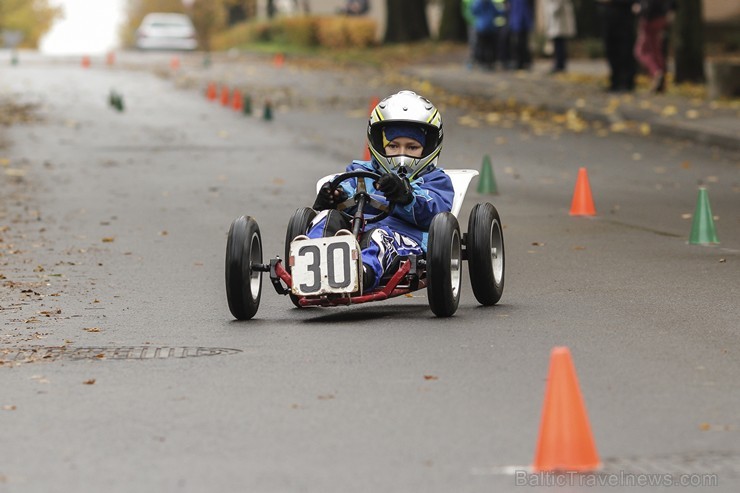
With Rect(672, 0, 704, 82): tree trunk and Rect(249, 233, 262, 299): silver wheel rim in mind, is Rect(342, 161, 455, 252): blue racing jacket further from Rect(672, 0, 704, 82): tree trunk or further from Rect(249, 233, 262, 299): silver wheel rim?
Rect(672, 0, 704, 82): tree trunk

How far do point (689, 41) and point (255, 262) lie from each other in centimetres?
2051

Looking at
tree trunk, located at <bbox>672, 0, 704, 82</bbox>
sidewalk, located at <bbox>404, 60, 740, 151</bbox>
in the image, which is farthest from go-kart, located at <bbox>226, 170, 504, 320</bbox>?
tree trunk, located at <bbox>672, 0, 704, 82</bbox>

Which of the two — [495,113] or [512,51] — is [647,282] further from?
[512,51]

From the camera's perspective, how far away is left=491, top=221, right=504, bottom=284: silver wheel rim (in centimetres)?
1009

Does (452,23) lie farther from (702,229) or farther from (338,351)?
(338,351)

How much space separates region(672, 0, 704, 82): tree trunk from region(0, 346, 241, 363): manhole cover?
21250 millimetres

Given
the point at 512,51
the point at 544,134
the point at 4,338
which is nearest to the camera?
the point at 4,338

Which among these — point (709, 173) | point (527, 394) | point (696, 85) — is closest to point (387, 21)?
point (696, 85)

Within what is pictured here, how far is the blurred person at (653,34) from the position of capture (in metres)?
27.4

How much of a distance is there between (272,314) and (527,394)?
Answer: 9.66 feet

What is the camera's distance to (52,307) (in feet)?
33.5

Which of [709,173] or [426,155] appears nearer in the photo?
[426,155]

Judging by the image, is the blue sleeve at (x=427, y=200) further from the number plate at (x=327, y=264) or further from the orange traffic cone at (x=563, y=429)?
the orange traffic cone at (x=563, y=429)

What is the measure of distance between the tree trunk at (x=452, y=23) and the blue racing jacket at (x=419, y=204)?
37.2 m
